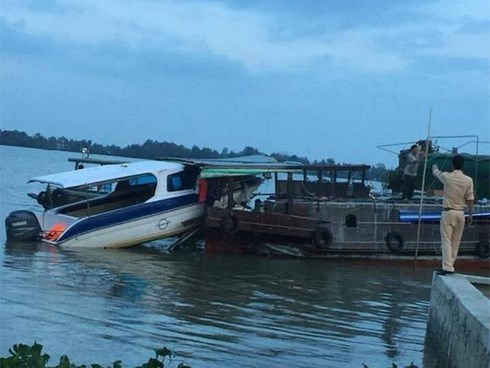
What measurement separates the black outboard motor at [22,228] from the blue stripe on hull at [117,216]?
3.36 feet

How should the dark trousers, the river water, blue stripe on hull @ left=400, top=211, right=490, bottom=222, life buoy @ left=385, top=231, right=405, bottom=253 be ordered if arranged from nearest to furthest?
the river water
life buoy @ left=385, top=231, right=405, bottom=253
blue stripe on hull @ left=400, top=211, right=490, bottom=222
the dark trousers

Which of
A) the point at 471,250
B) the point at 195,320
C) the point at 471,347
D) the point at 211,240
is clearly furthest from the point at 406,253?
the point at 471,347

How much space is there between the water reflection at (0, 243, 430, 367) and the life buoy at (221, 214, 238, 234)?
737mm

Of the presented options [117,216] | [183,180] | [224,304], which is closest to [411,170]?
[183,180]

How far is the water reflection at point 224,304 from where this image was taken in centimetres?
982

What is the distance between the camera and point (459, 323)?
7855mm

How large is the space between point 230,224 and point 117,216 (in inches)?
112

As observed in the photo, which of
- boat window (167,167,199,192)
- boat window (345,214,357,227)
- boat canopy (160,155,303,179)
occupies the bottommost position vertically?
boat window (345,214,357,227)

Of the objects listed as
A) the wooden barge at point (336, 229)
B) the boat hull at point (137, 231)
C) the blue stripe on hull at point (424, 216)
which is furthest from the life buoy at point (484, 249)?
the boat hull at point (137, 231)

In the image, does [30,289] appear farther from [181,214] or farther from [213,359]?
[181,214]

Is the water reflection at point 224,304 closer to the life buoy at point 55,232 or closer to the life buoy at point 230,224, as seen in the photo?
the life buoy at point 55,232

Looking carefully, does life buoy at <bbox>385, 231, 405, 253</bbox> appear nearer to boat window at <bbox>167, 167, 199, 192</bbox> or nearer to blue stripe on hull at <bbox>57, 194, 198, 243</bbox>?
boat window at <bbox>167, 167, 199, 192</bbox>

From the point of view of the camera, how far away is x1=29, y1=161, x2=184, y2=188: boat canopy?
19.5m

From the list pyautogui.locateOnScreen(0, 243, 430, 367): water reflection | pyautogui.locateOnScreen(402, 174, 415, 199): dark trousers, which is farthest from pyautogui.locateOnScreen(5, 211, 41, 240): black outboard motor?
pyautogui.locateOnScreen(402, 174, 415, 199): dark trousers
